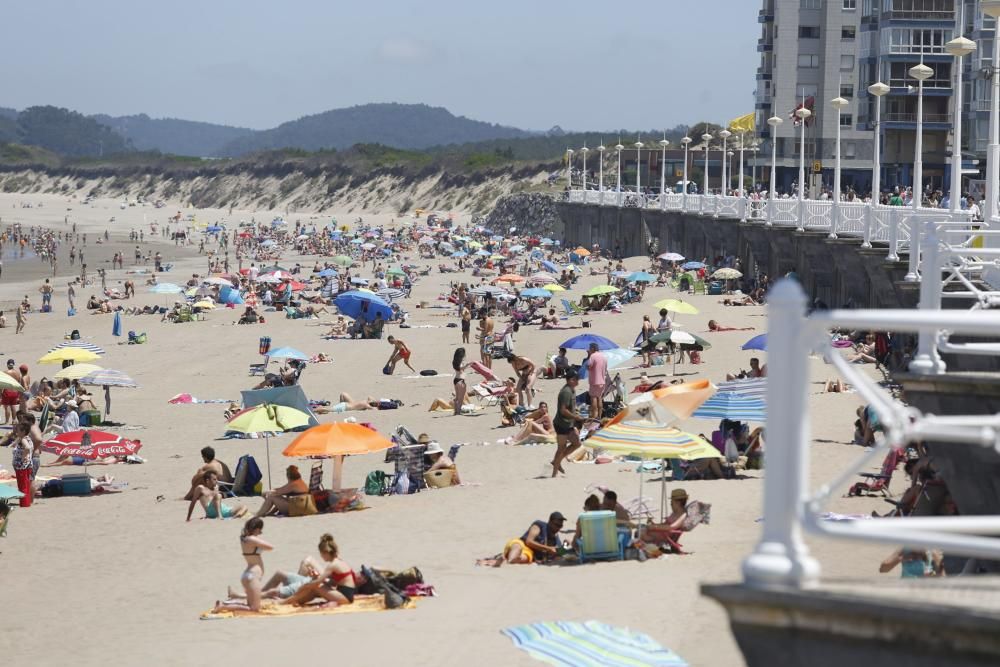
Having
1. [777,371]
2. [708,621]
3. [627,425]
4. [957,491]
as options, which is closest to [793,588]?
[777,371]

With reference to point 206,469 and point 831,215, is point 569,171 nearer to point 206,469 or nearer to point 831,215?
point 831,215

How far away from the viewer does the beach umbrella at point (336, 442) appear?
13633 millimetres

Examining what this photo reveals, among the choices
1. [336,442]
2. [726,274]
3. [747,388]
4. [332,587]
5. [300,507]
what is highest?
[726,274]

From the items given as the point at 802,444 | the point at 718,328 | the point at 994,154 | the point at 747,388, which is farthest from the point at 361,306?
the point at 802,444

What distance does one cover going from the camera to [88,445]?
16641 millimetres

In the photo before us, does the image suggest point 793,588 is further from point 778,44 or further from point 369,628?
point 778,44

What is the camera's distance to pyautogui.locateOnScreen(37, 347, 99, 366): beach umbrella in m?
22.2

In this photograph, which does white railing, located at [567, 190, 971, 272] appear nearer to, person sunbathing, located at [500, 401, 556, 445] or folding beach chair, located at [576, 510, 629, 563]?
folding beach chair, located at [576, 510, 629, 563]

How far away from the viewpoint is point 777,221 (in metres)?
36.7

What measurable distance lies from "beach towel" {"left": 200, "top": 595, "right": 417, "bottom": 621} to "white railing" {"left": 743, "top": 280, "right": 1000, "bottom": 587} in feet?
21.8

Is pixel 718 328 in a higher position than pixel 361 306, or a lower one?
lower

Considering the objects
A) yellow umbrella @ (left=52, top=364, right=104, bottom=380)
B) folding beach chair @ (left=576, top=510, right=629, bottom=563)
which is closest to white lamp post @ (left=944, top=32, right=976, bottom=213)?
folding beach chair @ (left=576, top=510, right=629, bottom=563)

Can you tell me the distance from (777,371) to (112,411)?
67.7 feet

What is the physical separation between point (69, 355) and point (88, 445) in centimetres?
608
